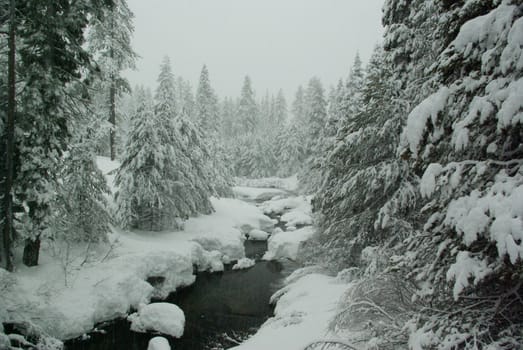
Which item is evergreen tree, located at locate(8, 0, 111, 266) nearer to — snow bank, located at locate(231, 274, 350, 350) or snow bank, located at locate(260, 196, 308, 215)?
snow bank, located at locate(231, 274, 350, 350)

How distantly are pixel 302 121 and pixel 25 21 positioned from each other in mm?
58374

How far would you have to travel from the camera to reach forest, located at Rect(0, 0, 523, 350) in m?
3.49

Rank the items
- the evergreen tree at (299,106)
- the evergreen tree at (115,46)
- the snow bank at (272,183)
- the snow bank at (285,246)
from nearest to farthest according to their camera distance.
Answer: the snow bank at (285,246), the evergreen tree at (115,46), the snow bank at (272,183), the evergreen tree at (299,106)

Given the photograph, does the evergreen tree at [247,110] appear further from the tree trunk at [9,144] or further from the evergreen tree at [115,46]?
the tree trunk at [9,144]

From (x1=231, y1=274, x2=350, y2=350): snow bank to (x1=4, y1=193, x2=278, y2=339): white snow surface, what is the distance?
488cm

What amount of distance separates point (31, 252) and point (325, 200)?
384 inches

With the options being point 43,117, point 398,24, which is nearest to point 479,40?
point 398,24

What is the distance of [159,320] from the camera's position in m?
11.2

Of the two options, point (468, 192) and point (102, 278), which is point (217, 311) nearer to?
point (102, 278)

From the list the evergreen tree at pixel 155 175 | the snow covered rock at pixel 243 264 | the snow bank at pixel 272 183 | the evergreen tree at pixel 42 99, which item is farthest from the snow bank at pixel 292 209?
the evergreen tree at pixel 42 99

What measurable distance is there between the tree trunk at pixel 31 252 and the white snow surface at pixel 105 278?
200 mm

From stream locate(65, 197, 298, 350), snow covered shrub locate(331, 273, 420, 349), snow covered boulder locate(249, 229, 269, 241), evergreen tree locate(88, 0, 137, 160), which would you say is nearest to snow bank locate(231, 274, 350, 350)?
snow covered shrub locate(331, 273, 420, 349)

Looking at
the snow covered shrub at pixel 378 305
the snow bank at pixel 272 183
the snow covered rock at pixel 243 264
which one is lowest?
the snow covered rock at pixel 243 264

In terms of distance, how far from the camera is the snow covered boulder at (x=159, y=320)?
433 inches
